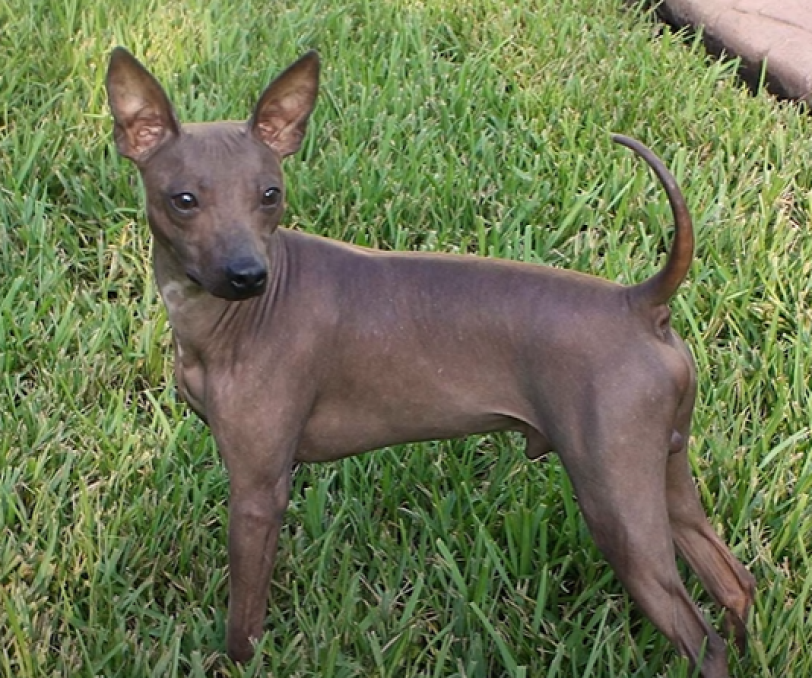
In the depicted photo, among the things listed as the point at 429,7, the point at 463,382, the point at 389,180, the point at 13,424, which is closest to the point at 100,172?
the point at 389,180

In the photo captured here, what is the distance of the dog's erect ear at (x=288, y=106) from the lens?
239 centimetres

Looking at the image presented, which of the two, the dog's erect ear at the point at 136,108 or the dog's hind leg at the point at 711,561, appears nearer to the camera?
the dog's erect ear at the point at 136,108

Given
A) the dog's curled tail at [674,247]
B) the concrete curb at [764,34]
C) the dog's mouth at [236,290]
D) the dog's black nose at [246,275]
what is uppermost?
the dog's curled tail at [674,247]

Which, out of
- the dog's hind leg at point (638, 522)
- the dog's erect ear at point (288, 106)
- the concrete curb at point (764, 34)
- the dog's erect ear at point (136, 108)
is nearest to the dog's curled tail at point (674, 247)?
the dog's hind leg at point (638, 522)

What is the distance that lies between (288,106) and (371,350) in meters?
0.47

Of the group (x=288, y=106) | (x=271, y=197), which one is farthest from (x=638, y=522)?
(x=288, y=106)

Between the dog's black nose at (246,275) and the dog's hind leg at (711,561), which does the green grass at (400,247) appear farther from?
the dog's black nose at (246,275)

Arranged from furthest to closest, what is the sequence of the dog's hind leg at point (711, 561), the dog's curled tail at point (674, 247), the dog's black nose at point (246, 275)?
the dog's hind leg at point (711, 561) < the dog's curled tail at point (674, 247) < the dog's black nose at point (246, 275)

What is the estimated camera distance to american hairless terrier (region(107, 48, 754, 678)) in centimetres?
222

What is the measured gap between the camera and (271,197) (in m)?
2.27

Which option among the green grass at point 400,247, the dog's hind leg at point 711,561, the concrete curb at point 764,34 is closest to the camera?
the dog's hind leg at point 711,561

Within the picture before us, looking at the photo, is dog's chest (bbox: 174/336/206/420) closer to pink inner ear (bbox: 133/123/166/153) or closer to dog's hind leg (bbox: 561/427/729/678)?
pink inner ear (bbox: 133/123/166/153)

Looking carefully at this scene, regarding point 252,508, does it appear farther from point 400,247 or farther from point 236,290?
point 400,247

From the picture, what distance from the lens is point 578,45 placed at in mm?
4949
